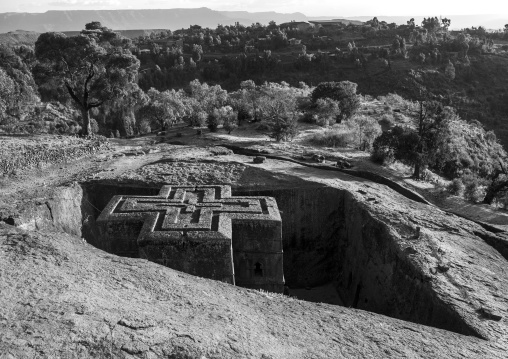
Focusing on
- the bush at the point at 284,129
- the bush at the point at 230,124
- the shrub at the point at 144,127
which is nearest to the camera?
the bush at the point at 284,129

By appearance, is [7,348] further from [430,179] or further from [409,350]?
[430,179]

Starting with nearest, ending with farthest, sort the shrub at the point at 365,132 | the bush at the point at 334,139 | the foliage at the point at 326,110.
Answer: the shrub at the point at 365,132, the bush at the point at 334,139, the foliage at the point at 326,110

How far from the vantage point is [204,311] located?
30.9ft

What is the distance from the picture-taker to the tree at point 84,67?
1058 inches

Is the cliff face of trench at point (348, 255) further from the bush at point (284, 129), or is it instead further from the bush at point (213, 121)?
the bush at point (213, 121)

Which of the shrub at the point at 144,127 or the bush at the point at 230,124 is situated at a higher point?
the bush at the point at 230,124

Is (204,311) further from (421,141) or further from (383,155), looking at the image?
(383,155)

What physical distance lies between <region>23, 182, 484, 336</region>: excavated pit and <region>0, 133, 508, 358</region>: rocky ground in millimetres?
1109

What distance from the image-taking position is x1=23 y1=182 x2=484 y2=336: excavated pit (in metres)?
15.5

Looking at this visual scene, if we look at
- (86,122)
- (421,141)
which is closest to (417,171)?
(421,141)

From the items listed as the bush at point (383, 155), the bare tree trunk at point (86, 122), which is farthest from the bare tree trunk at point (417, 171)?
the bare tree trunk at point (86, 122)

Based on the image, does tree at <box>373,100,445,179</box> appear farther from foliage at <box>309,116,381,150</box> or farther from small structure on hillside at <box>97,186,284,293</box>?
small structure on hillside at <box>97,186,284,293</box>

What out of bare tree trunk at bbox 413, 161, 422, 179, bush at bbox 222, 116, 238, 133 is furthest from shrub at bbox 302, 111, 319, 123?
bare tree trunk at bbox 413, 161, 422, 179

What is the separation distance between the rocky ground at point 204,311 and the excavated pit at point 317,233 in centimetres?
111
